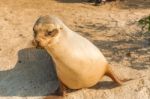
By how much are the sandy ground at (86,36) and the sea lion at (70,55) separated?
0.21 metres

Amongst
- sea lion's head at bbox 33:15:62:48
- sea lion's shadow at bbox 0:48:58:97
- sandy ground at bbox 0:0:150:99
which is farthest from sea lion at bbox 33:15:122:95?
sea lion's shadow at bbox 0:48:58:97

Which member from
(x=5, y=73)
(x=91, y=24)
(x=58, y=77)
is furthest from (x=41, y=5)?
(x=58, y=77)

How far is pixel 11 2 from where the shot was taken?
27.0ft

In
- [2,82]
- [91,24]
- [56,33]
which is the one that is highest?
[56,33]

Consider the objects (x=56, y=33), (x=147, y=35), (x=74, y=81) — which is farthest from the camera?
(x=147, y=35)

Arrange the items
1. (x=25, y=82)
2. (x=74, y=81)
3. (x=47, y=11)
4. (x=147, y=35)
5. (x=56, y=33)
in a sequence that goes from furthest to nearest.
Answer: (x=47, y=11), (x=147, y=35), (x=25, y=82), (x=74, y=81), (x=56, y=33)

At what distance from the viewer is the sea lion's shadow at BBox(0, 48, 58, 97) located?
6.04 metres

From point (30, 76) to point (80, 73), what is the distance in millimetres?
1021

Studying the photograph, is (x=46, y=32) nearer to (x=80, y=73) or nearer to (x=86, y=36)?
(x=80, y=73)

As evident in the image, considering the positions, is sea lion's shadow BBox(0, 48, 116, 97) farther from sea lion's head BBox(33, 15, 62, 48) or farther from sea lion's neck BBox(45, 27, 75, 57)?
sea lion's head BBox(33, 15, 62, 48)

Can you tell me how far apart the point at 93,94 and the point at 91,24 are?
1791mm

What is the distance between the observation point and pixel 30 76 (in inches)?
250

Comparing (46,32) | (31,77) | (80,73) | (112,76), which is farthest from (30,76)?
(46,32)

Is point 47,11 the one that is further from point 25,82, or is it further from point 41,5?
point 25,82
